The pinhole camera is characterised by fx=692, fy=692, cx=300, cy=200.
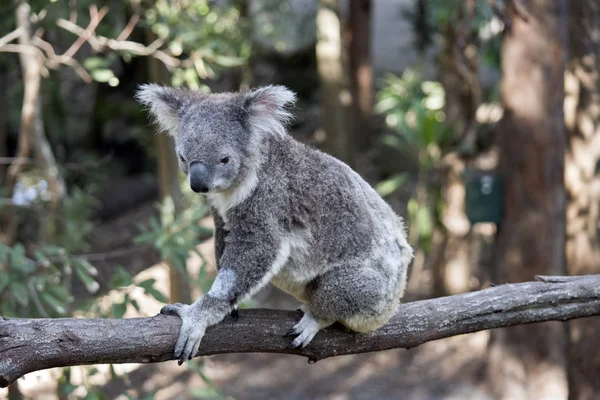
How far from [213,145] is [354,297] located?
2.44 feet

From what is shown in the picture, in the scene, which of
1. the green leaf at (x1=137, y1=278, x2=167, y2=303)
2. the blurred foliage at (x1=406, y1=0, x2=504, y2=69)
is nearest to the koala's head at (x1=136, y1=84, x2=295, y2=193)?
the green leaf at (x1=137, y1=278, x2=167, y2=303)

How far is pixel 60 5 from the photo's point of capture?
428 cm

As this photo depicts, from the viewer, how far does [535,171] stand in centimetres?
498

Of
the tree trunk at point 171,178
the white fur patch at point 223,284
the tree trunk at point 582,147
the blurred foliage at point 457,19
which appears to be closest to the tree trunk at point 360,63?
the blurred foliage at point 457,19

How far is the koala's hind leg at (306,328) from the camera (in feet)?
7.98

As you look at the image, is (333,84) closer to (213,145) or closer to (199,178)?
(213,145)

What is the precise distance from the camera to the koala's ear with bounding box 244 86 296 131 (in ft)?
8.14

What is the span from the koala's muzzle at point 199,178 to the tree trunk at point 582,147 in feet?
13.1

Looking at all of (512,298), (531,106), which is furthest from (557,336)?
(512,298)

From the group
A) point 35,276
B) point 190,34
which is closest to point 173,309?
point 35,276

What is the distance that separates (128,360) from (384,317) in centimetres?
94

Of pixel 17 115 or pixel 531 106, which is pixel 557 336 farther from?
pixel 17 115

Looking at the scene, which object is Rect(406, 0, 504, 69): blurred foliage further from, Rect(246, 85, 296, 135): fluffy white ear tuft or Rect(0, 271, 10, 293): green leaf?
Rect(0, 271, 10, 293): green leaf

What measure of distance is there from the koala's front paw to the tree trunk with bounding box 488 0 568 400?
3414 mm
